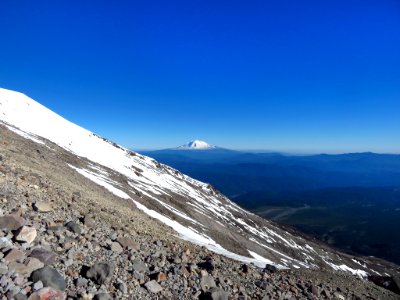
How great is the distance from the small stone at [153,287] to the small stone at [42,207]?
5331mm

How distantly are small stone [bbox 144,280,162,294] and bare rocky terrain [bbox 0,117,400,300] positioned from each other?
1.2 inches

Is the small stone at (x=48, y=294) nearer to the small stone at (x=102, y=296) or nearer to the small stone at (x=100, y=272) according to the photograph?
the small stone at (x=102, y=296)

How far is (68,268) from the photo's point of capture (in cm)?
987

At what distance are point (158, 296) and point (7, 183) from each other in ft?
29.6

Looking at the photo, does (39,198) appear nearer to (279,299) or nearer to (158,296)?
(158,296)

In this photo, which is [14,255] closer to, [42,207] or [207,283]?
[42,207]

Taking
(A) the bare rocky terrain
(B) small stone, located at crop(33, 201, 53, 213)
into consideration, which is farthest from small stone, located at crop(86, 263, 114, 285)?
(B) small stone, located at crop(33, 201, 53, 213)

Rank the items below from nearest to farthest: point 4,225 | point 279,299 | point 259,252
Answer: point 4,225, point 279,299, point 259,252

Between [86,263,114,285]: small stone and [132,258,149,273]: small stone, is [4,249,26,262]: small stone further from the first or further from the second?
[132,258,149,273]: small stone

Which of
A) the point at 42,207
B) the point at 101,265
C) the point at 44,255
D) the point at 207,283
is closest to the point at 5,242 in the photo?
the point at 44,255

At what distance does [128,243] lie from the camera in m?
12.9

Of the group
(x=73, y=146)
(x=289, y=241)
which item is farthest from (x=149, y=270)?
(x=289, y=241)

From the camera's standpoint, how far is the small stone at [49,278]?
8.74m

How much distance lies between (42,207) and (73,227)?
5.91ft
